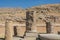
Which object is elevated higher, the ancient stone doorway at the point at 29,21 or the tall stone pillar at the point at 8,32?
the ancient stone doorway at the point at 29,21

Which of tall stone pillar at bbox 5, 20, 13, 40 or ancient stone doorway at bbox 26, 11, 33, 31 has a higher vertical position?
Result: ancient stone doorway at bbox 26, 11, 33, 31

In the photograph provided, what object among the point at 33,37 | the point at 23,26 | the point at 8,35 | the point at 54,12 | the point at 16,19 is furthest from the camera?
the point at 54,12

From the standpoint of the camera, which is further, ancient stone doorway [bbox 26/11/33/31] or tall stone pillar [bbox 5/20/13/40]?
ancient stone doorway [bbox 26/11/33/31]

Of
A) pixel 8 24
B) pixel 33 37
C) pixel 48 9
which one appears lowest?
pixel 33 37

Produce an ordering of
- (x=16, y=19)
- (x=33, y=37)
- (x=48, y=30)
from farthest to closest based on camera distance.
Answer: (x=16, y=19) → (x=48, y=30) → (x=33, y=37)

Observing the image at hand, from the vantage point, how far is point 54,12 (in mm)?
49844

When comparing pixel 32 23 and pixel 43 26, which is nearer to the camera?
pixel 32 23

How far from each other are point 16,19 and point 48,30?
14814 millimetres

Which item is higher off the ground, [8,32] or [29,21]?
[29,21]

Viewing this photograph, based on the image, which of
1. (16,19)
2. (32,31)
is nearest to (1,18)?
(16,19)

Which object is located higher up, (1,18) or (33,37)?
(1,18)

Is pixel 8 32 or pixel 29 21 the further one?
pixel 29 21

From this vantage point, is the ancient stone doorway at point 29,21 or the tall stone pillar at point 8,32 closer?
the tall stone pillar at point 8,32

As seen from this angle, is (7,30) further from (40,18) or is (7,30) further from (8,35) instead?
(40,18)
